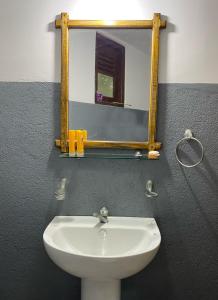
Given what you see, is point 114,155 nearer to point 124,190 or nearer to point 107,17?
point 124,190

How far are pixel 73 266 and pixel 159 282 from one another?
644 mm

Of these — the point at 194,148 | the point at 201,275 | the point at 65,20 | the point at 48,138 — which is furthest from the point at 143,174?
the point at 65,20

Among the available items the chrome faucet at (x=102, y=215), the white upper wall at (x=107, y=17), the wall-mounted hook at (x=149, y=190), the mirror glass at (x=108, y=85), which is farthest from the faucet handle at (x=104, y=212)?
the white upper wall at (x=107, y=17)

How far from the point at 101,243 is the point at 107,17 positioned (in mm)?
1188

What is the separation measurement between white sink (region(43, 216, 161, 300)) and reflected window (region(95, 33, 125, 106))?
654 millimetres

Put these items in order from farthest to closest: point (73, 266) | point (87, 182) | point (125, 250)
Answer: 1. point (87, 182)
2. point (125, 250)
3. point (73, 266)

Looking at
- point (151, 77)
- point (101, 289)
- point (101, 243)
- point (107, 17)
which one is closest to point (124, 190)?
point (101, 243)

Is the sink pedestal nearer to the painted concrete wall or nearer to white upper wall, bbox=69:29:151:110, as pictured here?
the painted concrete wall

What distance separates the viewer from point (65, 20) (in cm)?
147

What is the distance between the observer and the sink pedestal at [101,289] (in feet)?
4.48

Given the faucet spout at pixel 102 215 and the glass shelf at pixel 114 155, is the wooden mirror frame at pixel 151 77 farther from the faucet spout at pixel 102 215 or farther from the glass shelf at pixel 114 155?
the faucet spout at pixel 102 215

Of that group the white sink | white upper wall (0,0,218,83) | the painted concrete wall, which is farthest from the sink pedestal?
white upper wall (0,0,218,83)

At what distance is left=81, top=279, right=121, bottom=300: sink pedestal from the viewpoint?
1.36 m

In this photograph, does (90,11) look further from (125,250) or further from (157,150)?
(125,250)
